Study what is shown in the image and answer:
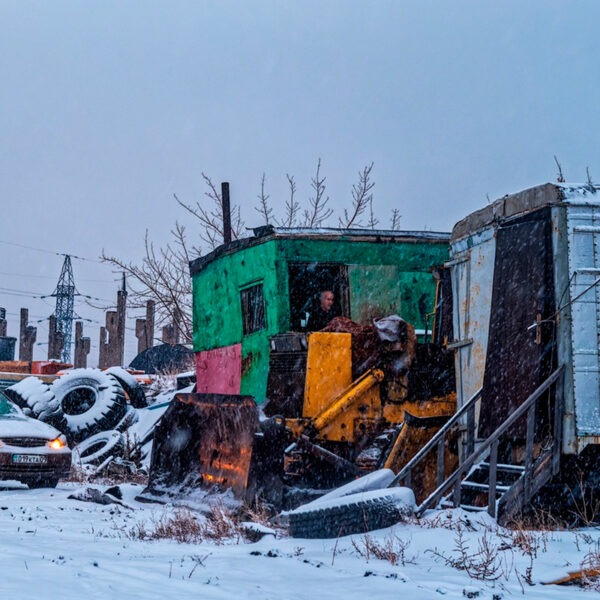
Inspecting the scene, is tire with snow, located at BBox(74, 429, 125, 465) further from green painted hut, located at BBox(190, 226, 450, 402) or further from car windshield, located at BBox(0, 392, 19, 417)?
green painted hut, located at BBox(190, 226, 450, 402)

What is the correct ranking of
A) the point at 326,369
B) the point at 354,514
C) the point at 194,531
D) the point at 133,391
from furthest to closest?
the point at 133,391
the point at 326,369
the point at 194,531
the point at 354,514

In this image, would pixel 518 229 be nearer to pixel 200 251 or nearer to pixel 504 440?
pixel 504 440

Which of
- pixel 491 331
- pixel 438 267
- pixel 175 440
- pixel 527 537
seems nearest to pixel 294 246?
pixel 438 267

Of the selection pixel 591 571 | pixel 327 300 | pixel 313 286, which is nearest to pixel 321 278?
pixel 313 286

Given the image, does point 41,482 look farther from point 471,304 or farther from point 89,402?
point 471,304

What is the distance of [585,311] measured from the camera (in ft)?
28.1

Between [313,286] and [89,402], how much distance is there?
538cm

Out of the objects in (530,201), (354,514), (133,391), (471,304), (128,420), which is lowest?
(354,514)

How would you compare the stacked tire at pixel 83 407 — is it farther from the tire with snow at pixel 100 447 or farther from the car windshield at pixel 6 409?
the car windshield at pixel 6 409

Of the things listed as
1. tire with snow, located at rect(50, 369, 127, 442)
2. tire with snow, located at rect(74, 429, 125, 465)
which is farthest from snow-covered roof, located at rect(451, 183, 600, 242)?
tire with snow, located at rect(50, 369, 127, 442)

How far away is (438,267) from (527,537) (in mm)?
5669

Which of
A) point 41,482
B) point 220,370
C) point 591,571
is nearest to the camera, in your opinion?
point 591,571

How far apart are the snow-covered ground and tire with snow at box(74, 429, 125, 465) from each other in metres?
7.11

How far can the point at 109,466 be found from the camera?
1466 centimetres
